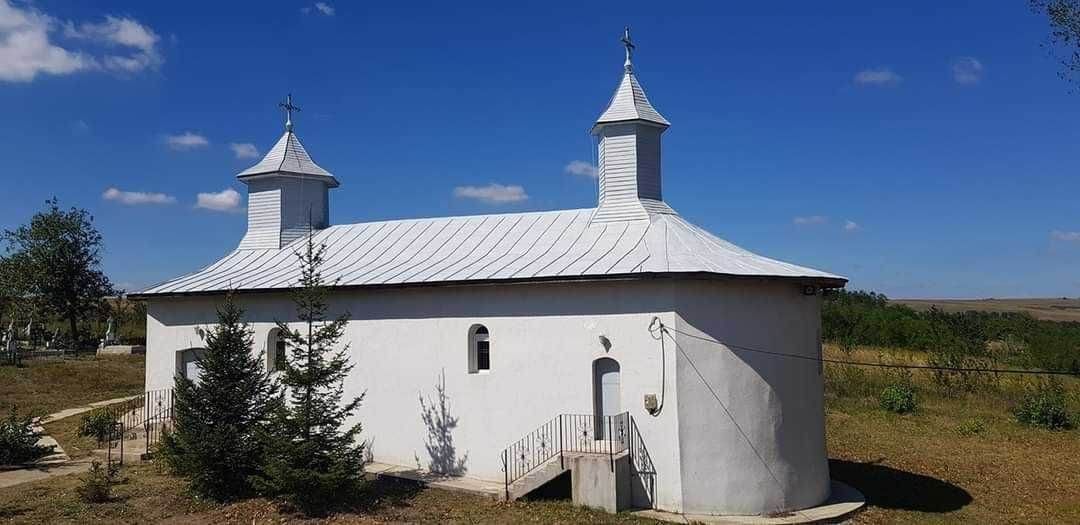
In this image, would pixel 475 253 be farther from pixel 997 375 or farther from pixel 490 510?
pixel 997 375

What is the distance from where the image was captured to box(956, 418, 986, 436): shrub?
24759 millimetres

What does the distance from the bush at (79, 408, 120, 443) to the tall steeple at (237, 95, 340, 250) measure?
6.09m

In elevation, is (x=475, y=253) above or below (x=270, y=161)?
below

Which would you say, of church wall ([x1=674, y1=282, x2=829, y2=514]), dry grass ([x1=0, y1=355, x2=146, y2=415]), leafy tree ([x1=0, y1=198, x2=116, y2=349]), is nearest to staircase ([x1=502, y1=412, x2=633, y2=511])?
church wall ([x1=674, y1=282, x2=829, y2=514])

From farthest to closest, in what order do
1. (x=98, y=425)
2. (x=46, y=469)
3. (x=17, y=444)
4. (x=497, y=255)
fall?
(x=98, y=425) → (x=497, y=255) → (x=17, y=444) → (x=46, y=469)

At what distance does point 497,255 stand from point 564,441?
4.84 meters

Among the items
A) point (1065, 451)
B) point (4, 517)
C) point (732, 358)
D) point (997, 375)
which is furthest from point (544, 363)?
Answer: point (997, 375)

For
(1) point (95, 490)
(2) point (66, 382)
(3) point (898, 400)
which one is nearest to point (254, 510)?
(1) point (95, 490)

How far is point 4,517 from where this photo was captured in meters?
13.3

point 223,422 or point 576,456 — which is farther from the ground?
point 223,422

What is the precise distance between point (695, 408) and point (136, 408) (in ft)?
54.1

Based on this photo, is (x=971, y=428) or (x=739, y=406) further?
(x=971, y=428)

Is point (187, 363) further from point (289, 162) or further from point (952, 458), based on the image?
point (952, 458)

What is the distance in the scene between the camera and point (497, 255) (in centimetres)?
1797
